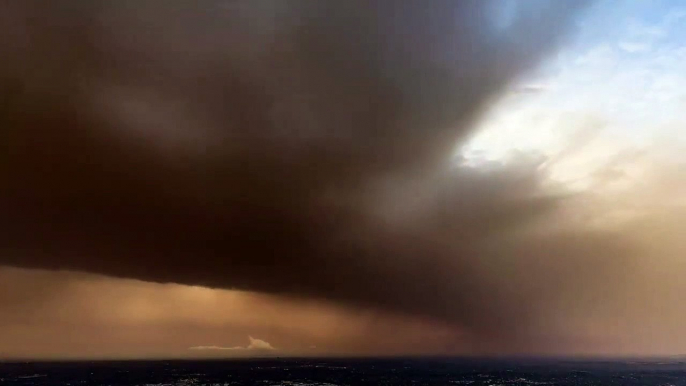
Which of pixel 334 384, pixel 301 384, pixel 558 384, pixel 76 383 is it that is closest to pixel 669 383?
pixel 558 384

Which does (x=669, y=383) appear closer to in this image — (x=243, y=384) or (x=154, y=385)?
(x=243, y=384)

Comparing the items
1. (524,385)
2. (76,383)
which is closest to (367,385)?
(524,385)

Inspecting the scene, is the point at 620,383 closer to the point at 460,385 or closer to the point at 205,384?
the point at 460,385

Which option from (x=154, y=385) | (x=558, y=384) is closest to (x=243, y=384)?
(x=154, y=385)

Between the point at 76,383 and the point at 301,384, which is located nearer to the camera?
the point at 301,384

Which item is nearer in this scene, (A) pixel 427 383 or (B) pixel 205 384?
(B) pixel 205 384

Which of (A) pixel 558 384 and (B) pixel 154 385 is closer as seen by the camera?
(B) pixel 154 385

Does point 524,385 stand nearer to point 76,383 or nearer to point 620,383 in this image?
point 620,383
